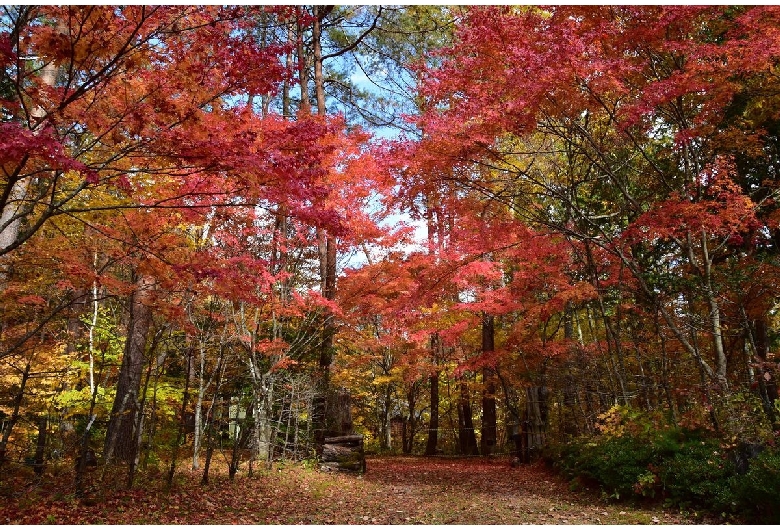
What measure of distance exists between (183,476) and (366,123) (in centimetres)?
1043

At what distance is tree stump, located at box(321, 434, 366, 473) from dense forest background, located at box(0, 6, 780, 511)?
62 centimetres

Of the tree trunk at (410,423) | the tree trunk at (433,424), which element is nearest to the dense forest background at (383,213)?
the tree trunk at (433,424)

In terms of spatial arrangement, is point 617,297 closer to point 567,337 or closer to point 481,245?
point 567,337

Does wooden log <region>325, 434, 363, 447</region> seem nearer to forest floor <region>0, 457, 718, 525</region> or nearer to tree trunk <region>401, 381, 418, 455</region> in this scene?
forest floor <region>0, 457, 718, 525</region>

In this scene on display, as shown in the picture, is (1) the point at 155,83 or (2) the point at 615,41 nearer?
(1) the point at 155,83

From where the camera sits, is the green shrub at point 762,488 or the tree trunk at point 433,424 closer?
the green shrub at point 762,488

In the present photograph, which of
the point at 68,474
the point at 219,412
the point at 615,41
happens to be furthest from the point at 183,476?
the point at 615,41

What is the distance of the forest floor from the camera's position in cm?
561

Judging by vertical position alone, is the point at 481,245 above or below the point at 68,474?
above

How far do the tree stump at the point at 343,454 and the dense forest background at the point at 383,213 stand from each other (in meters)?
0.62

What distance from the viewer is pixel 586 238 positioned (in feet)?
24.2

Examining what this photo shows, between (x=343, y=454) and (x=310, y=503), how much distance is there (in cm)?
387

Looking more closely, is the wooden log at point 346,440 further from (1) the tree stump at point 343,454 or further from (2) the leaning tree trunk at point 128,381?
(2) the leaning tree trunk at point 128,381

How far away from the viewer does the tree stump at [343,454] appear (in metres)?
10.7
